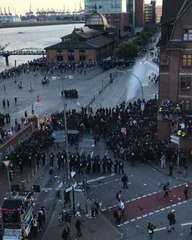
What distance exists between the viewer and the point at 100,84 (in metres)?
74.1

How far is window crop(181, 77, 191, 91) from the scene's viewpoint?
39.0 meters

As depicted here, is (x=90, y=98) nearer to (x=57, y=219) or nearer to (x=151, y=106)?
(x=151, y=106)

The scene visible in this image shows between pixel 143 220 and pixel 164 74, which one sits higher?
pixel 164 74

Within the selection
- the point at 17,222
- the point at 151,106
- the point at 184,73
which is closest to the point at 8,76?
the point at 151,106

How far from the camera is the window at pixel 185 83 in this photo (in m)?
39.0

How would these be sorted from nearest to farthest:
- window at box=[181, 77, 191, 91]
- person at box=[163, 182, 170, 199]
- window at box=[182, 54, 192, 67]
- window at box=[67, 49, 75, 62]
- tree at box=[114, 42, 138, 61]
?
person at box=[163, 182, 170, 199]
window at box=[182, 54, 192, 67]
window at box=[181, 77, 191, 91]
tree at box=[114, 42, 138, 61]
window at box=[67, 49, 75, 62]

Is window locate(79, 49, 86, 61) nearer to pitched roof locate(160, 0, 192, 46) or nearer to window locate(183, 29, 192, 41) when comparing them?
pitched roof locate(160, 0, 192, 46)

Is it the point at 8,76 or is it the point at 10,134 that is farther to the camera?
the point at 8,76

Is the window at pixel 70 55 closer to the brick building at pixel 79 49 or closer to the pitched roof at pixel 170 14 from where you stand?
the brick building at pixel 79 49

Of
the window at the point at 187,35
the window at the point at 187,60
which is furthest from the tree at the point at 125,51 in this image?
the window at the point at 187,35

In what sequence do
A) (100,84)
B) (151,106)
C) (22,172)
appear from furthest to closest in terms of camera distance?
1. (100,84)
2. (151,106)
3. (22,172)

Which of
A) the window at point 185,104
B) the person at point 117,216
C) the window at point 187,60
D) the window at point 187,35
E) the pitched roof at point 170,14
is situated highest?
the pitched roof at point 170,14

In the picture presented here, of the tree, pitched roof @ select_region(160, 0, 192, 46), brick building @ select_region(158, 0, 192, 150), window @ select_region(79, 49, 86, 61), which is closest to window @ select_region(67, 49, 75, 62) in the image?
window @ select_region(79, 49, 86, 61)

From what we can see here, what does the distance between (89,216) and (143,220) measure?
11.4 feet
